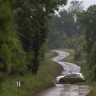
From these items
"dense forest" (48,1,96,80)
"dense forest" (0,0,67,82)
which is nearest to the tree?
"dense forest" (0,0,67,82)

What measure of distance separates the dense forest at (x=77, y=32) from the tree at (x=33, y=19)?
7.57 m

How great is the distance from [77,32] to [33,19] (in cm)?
11894

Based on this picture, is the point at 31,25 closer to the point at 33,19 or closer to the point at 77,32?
the point at 33,19

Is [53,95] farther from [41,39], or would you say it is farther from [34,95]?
[41,39]

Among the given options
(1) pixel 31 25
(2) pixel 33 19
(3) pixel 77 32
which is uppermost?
(3) pixel 77 32

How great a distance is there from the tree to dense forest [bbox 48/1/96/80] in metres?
7.57

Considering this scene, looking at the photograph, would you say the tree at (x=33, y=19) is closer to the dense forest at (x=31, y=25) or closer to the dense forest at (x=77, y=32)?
the dense forest at (x=31, y=25)

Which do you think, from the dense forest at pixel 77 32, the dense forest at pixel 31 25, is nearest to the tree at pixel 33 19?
the dense forest at pixel 31 25

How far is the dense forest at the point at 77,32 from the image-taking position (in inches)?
2376

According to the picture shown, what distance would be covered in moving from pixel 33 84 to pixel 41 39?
10084mm

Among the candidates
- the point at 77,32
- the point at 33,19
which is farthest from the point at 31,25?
the point at 77,32

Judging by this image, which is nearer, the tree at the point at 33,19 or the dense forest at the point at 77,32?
the tree at the point at 33,19

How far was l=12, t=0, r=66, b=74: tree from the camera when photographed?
122 feet

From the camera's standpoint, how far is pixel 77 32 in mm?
156250
